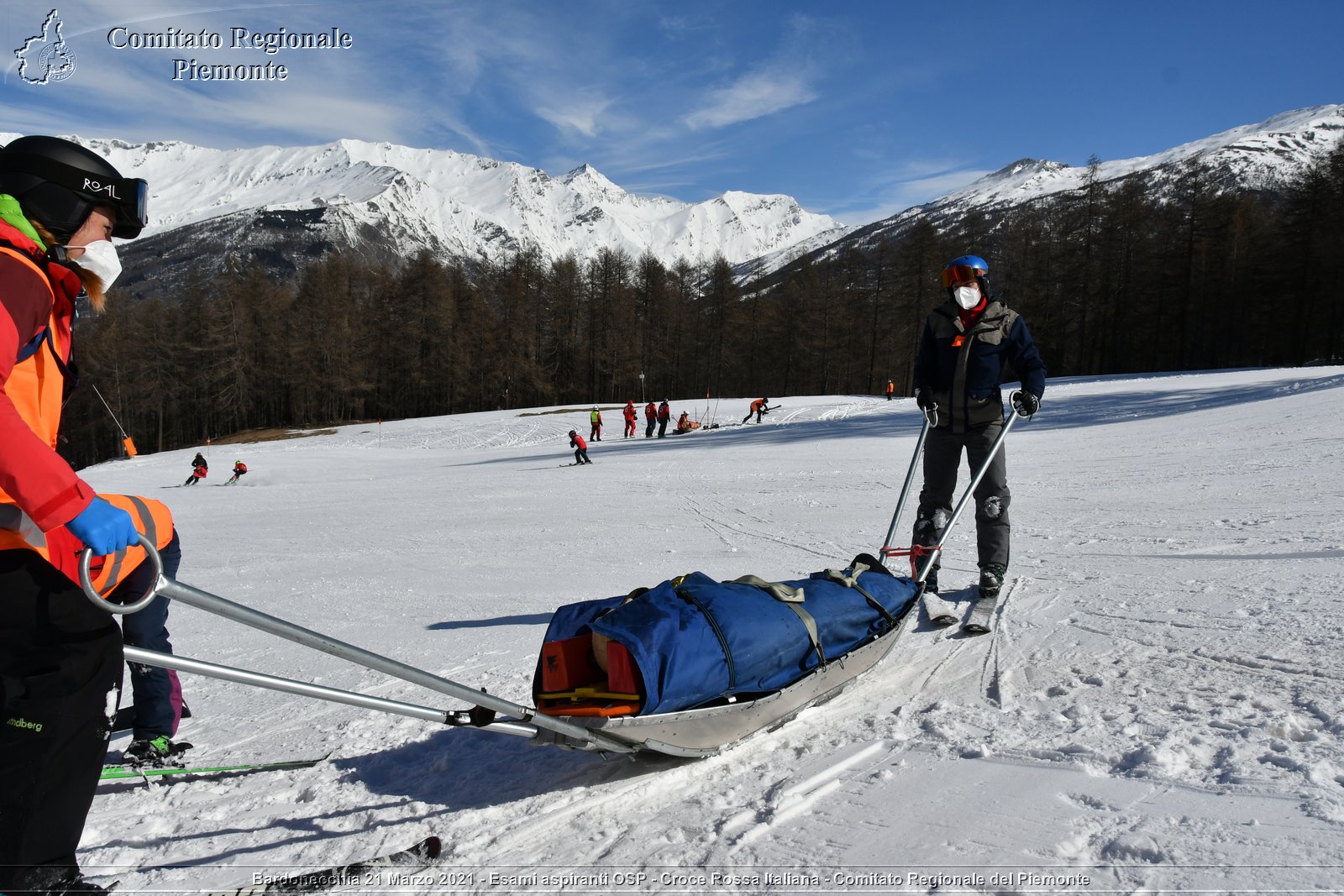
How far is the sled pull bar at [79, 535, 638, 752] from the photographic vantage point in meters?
1.82

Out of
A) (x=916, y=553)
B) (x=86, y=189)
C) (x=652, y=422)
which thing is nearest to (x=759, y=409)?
(x=652, y=422)

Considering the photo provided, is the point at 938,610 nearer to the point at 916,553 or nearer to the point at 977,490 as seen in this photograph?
the point at 916,553

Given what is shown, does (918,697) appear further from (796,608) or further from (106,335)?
(106,335)

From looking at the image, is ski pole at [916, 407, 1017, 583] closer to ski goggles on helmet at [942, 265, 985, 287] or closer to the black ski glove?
the black ski glove

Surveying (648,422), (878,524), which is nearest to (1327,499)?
(878,524)

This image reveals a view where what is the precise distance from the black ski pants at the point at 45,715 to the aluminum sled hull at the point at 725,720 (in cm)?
140

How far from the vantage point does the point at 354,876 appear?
7.20ft

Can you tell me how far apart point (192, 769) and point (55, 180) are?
7.84ft

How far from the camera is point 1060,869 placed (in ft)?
6.35

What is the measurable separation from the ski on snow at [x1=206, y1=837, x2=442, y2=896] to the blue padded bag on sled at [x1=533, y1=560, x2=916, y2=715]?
729 millimetres

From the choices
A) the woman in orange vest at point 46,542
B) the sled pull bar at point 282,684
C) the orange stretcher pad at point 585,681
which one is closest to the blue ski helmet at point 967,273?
the orange stretcher pad at point 585,681

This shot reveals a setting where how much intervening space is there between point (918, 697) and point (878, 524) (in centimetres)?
483


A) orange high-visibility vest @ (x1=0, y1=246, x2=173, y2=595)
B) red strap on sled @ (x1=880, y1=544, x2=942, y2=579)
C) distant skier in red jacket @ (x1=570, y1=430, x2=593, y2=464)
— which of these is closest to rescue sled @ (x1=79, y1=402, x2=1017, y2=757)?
orange high-visibility vest @ (x1=0, y1=246, x2=173, y2=595)

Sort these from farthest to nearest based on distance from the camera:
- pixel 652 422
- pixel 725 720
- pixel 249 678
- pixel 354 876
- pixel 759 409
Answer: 1. pixel 759 409
2. pixel 652 422
3. pixel 725 720
4. pixel 354 876
5. pixel 249 678
